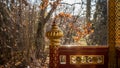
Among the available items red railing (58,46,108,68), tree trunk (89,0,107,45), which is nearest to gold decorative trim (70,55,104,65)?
red railing (58,46,108,68)

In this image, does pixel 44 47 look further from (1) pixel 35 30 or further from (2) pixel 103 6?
(2) pixel 103 6

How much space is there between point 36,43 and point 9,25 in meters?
0.59

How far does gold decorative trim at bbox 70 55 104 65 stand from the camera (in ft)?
10.2

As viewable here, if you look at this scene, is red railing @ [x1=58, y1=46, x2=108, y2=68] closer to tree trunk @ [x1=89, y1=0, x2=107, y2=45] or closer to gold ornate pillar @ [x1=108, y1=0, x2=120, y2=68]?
gold ornate pillar @ [x1=108, y1=0, x2=120, y2=68]

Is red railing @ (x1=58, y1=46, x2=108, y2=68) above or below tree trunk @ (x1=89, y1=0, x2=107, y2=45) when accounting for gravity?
below

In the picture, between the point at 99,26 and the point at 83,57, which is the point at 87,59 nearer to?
the point at 83,57

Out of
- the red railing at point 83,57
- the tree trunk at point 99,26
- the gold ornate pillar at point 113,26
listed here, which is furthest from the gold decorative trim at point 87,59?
the tree trunk at point 99,26

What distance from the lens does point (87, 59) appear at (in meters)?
3.14

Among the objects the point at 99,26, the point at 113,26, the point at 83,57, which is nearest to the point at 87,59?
the point at 83,57

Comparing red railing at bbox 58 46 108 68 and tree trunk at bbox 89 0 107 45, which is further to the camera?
tree trunk at bbox 89 0 107 45

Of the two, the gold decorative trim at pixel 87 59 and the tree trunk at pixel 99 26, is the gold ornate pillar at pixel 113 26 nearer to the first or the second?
the gold decorative trim at pixel 87 59

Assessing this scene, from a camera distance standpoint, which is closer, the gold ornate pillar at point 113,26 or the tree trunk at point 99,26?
the gold ornate pillar at point 113,26

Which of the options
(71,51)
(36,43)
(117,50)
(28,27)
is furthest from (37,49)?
(117,50)

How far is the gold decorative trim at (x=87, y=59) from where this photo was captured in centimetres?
311
